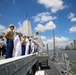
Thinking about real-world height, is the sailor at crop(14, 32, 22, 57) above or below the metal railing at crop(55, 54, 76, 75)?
above

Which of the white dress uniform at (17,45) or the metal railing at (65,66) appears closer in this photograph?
the white dress uniform at (17,45)

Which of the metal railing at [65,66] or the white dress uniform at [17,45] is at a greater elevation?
the white dress uniform at [17,45]

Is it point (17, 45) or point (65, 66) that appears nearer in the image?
point (17, 45)

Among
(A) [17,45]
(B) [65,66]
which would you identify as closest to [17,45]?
(A) [17,45]

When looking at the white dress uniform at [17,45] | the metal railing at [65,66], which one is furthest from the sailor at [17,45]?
the metal railing at [65,66]

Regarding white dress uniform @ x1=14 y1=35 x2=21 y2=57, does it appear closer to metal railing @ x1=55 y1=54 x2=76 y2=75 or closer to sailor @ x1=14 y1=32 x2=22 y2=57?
sailor @ x1=14 y1=32 x2=22 y2=57

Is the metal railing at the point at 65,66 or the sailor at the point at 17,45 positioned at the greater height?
the sailor at the point at 17,45

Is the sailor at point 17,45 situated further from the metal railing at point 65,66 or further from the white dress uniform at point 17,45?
the metal railing at point 65,66

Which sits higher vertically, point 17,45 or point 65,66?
point 17,45

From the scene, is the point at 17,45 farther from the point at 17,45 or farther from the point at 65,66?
the point at 65,66

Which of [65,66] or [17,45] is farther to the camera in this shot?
[65,66]

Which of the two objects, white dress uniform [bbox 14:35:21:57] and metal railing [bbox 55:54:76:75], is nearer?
white dress uniform [bbox 14:35:21:57]

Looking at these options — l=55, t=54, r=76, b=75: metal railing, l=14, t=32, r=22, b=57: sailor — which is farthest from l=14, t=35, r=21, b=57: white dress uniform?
l=55, t=54, r=76, b=75: metal railing

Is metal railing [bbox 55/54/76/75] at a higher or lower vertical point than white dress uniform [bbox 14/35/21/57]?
lower
